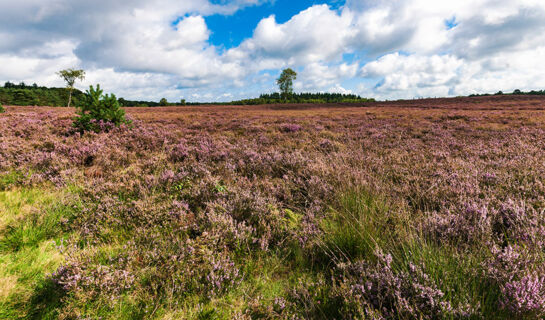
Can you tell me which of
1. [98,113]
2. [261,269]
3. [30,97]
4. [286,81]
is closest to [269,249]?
A: [261,269]

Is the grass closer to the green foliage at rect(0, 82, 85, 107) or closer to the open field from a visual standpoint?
the open field

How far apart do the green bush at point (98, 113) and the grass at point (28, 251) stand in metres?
6.36

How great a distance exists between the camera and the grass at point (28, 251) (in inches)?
71.9

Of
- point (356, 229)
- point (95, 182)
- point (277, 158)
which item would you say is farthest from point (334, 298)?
point (95, 182)

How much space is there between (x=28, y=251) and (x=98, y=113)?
29.8 ft

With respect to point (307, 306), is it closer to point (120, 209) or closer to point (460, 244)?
point (460, 244)

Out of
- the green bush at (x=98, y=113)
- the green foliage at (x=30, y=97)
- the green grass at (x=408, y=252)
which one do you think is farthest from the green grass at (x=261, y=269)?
the green foliage at (x=30, y=97)

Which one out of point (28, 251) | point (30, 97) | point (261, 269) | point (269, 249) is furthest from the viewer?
point (30, 97)

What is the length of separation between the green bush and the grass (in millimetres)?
6365

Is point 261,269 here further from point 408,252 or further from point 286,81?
point 286,81

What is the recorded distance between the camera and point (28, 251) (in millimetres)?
2424

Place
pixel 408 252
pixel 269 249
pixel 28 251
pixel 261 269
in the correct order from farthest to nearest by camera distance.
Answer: pixel 269 249
pixel 28 251
pixel 261 269
pixel 408 252

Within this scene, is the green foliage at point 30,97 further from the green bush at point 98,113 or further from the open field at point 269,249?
the open field at point 269,249

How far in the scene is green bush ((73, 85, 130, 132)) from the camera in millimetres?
9047
